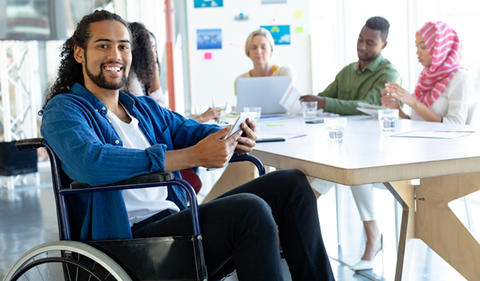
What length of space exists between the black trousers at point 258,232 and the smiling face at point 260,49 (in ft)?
8.92

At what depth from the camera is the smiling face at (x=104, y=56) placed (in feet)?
5.63

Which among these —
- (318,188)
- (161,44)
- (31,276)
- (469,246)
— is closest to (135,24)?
(318,188)

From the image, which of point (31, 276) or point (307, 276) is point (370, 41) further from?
point (31, 276)

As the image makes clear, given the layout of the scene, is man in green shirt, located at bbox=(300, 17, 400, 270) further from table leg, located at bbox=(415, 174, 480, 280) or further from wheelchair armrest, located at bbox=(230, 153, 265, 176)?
wheelchair armrest, located at bbox=(230, 153, 265, 176)

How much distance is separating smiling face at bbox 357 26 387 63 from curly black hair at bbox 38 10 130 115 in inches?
76.1

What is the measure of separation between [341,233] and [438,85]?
3.09 feet

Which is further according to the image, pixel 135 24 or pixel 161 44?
pixel 161 44

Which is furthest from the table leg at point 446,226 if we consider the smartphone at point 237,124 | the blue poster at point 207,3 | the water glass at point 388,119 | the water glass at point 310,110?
the blue poster at point 207,3

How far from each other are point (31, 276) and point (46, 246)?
Result: 240 millimetres

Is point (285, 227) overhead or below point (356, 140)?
below

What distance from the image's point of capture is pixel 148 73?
2.93m

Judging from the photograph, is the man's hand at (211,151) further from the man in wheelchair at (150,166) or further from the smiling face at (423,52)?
the smiling face at (423,52)

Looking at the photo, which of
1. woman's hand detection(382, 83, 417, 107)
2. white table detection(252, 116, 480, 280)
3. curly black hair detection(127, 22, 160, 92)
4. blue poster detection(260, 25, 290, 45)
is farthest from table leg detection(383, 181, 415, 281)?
blue poster detection(260, 25, 290, 45)

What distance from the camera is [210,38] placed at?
603 centimetres
